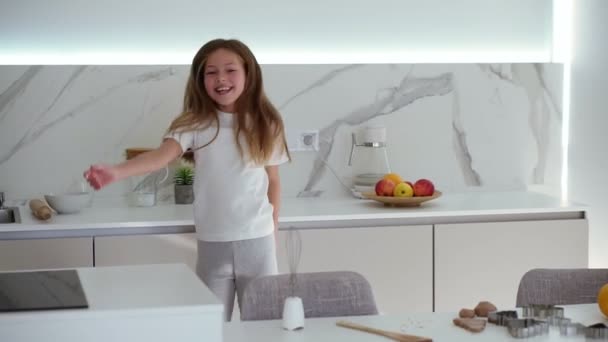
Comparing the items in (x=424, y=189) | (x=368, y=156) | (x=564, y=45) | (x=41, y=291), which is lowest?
Answer: (x=41, y=291)

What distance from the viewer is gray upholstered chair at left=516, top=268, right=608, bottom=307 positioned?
2508 mm

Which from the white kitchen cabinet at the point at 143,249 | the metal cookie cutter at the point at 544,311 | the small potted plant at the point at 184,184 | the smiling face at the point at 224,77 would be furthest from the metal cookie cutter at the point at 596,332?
the small potted plant at the point at 184,184

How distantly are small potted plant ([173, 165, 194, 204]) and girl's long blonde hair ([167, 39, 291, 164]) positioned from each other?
827mm

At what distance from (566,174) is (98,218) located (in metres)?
2.03

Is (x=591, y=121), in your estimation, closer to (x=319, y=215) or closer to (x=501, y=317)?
(x=319, y=215)

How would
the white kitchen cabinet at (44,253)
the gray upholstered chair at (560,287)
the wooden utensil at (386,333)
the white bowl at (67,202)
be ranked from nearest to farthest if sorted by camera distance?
the wooden utensil at (386,333), the gray upholstered chair at (560,287), the white kitchen cabinet at (44,253), the white bowl at (67,202)

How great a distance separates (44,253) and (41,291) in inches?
65.4

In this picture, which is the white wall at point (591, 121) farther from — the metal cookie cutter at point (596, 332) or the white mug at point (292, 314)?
the white mug at point (292, 314)

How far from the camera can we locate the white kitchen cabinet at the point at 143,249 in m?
3.39

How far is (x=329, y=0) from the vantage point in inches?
162

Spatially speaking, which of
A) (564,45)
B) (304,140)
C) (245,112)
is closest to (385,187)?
(304,140)

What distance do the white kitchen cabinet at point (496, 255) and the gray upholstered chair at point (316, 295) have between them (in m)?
1.25

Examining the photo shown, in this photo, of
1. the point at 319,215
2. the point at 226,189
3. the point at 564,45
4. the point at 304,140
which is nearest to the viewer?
the point at 226,189

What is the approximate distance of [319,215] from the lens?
3.54 meters
